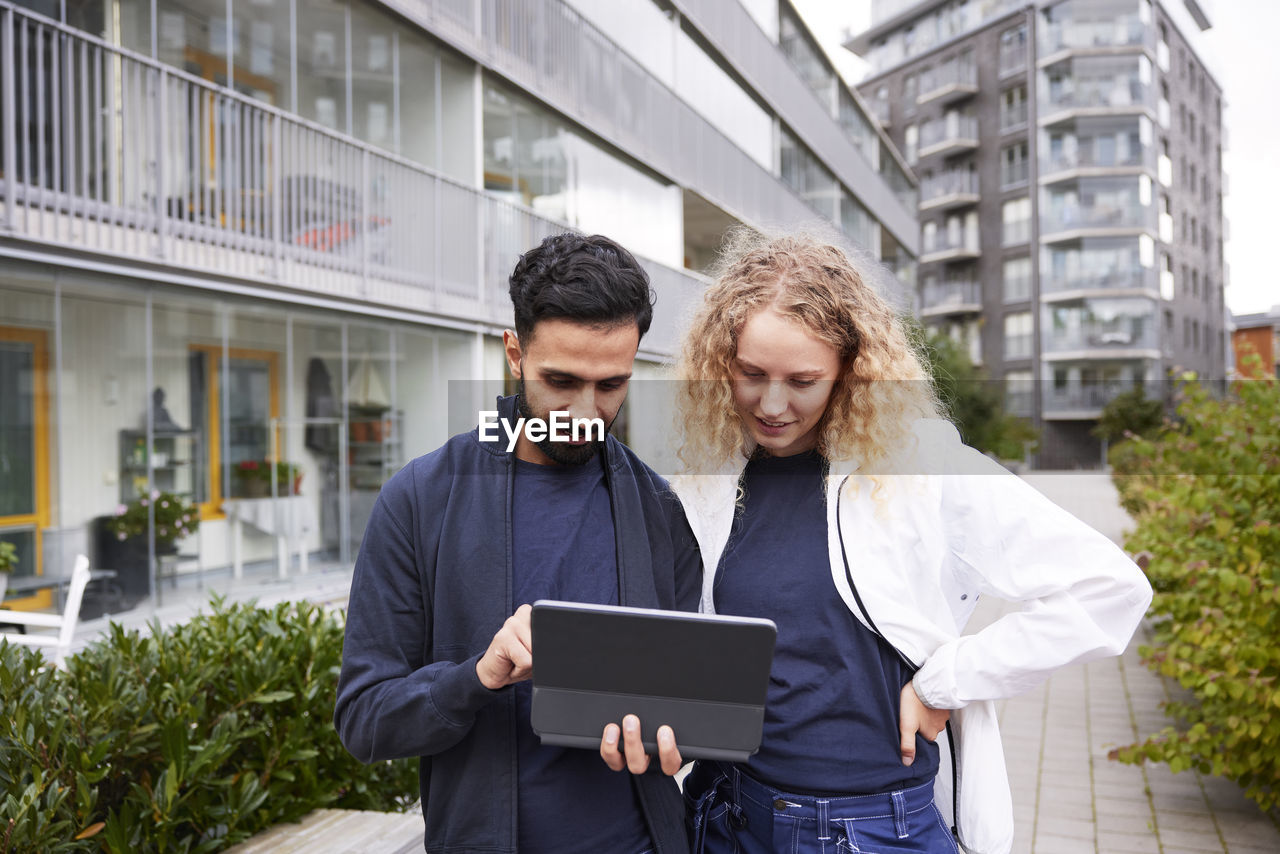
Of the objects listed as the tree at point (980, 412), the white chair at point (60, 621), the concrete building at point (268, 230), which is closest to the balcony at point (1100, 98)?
the tree at point (980, 412)

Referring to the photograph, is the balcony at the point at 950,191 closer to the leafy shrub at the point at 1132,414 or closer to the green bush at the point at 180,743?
the leafy shrub at the point at 1132,414

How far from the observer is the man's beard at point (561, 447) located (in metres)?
1.75

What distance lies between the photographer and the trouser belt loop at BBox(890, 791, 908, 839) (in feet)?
5.56

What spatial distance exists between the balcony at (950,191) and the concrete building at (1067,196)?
8 cm

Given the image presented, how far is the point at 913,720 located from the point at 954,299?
50478mm

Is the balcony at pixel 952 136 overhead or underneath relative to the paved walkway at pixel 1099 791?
overhead

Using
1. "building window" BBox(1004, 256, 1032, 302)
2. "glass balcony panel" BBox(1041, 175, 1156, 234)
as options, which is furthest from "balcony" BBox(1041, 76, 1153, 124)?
"building window" BBox(1004, 256, 1032, 302)

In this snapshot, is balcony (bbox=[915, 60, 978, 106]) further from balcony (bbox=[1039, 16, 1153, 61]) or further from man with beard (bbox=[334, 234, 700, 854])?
man with beard (bbox=[334, 234, 700, 854])

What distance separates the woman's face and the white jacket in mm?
125

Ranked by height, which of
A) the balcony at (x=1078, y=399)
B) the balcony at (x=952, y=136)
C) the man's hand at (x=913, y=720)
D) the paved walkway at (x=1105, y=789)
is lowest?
the paved walkway at (x=1105, y=789)

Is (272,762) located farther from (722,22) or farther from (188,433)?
(722,22)

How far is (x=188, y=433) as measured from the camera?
8.32 metres

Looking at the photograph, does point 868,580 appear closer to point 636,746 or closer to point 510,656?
point 636,746

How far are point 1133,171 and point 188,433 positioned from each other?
149 ft
